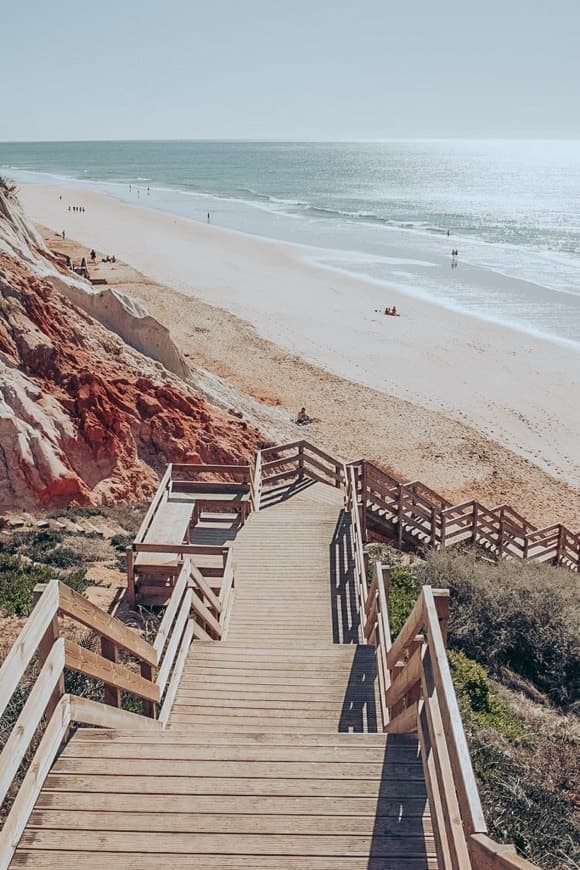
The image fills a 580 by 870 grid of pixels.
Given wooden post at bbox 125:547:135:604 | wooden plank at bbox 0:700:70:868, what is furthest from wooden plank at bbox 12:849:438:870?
wooden post at bbox 125:547:135:604

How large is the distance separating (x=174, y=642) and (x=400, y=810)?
108 inches

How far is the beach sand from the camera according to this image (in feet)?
71.5

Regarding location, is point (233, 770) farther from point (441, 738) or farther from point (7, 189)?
point (7, 189)

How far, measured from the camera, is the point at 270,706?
19.9 ft

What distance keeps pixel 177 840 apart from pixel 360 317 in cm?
3534

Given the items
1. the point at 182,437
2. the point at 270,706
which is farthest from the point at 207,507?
the point at 270,706

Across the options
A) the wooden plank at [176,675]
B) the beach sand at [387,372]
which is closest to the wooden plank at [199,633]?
the wooden plank at [176,675]

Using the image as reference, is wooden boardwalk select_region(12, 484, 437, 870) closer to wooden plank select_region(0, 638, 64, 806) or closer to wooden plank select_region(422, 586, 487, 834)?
wooden plank select_region(0, 638, 64, 806)

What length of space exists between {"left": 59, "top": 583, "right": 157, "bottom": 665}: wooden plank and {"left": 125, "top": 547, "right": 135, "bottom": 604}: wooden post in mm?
4715

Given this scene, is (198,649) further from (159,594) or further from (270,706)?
(159,594)

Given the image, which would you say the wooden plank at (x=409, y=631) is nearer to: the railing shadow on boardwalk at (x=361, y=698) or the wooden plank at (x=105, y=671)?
the railing shadow on boardwalk at (x=361, y=698)

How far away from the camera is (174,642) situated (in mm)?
6191

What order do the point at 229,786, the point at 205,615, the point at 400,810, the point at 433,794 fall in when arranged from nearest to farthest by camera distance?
the point at 433,794 → the point at 400,810 → the point at 229,786 → the point at 205,615

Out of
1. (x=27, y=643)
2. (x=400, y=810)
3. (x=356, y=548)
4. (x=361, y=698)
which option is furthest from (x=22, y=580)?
(x=400, y=810)
